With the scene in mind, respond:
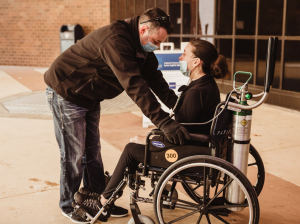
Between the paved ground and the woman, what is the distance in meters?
0.63

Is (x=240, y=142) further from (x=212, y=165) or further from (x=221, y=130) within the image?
(x=212, y=165)

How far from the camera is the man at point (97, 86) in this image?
2404mm

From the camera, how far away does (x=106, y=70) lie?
265 cm

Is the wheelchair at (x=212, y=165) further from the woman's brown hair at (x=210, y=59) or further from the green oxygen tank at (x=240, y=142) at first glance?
the woman's brown hair at (x=210, y=59)

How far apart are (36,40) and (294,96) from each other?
35.5 ft

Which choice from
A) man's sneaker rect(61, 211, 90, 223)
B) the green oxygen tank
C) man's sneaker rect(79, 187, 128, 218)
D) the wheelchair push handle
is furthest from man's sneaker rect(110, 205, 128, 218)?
the wheelchair push handle

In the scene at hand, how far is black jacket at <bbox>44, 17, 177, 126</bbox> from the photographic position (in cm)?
240

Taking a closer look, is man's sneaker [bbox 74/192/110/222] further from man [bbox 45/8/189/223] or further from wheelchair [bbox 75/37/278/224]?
wheelchair [bbox 75/37/278/224]

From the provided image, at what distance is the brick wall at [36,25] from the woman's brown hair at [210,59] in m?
10.9

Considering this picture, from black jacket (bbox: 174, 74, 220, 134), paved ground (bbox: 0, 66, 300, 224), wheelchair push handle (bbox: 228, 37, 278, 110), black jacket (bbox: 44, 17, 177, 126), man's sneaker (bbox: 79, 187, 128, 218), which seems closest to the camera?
wheelchair push handle (bbox: 228, 37, 278, 110)

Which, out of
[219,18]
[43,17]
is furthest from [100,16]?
[219,18]

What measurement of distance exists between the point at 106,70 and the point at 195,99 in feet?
2.23

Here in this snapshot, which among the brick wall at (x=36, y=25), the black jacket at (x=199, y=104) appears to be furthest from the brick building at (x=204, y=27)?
the black jacket at (x=199, y=104)

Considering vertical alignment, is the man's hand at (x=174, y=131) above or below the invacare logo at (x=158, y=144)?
above
